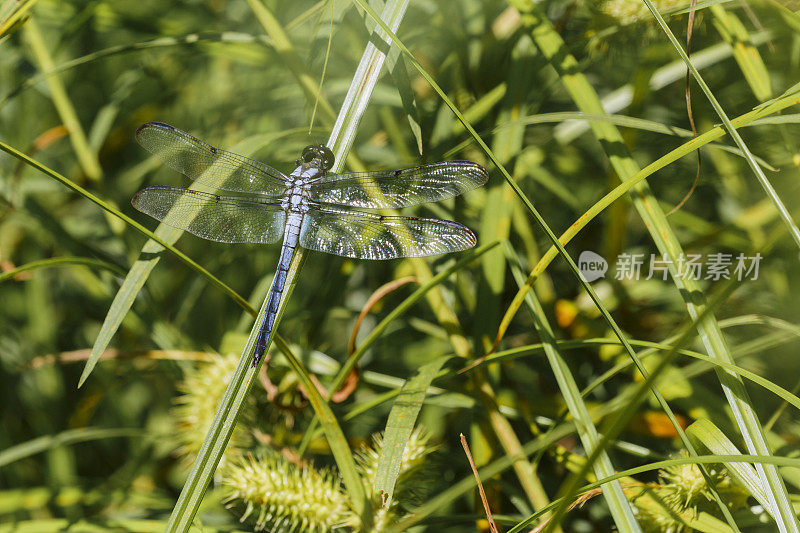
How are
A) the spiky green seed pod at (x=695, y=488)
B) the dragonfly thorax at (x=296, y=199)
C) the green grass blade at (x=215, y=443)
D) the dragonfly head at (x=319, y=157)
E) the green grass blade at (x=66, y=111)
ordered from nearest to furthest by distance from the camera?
the green grass blade at (x=215, y=443) < the spiky green seed pod at (x=695, y=488) < the dragonfly head at (x=319, y=157) < the dragonfly thorax at (x=296, y=199) < the green grass blade at (x=66, y=111)

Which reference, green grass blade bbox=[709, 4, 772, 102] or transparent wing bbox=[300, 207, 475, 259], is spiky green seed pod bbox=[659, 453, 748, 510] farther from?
green grass blade bbox=[709, 4, 772, 102]

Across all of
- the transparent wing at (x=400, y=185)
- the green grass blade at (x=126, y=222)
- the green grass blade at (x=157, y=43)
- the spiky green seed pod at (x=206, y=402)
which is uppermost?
the green grass blade at (x=157, y=43)

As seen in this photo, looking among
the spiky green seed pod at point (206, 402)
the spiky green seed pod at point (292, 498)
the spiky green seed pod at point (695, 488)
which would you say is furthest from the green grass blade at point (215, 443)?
the spiky green seed pod at point (695, 488)

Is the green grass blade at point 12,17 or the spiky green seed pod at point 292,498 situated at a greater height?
the green grass blade at point 12,17

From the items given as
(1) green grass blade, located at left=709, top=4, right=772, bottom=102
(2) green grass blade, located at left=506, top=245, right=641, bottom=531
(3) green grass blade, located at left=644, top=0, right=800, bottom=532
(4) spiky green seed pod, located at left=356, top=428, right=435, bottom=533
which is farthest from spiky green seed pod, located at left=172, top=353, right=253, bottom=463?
(1) green grass blade, located at left=709, top=4, right=772, bottom=102

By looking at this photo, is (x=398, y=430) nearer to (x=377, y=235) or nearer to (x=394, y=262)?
(x=377, y=235)

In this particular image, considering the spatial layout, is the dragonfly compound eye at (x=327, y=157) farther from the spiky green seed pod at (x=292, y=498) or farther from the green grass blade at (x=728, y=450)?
the green grass blade at (x=728, y=450)
